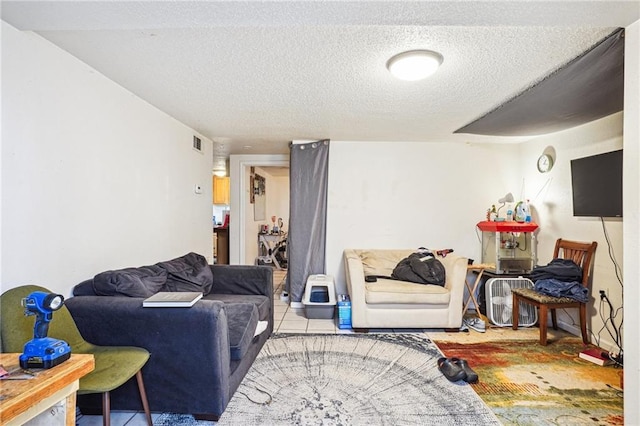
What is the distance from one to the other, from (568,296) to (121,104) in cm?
400

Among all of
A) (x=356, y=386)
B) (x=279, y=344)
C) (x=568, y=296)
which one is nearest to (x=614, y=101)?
(x=568, y=296)

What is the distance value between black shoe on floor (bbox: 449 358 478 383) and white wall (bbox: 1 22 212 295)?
2.54 meters

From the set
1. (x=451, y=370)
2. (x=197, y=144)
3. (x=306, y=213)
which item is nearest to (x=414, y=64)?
(x=451, y=370)

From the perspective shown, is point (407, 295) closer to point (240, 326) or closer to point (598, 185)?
point (240, 326)

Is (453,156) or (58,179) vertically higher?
(453,156)

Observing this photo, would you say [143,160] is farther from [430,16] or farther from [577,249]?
[577,249]

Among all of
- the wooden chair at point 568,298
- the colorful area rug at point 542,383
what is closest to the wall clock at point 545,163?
the wooden chair at point 568,298

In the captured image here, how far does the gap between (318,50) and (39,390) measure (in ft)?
6.08

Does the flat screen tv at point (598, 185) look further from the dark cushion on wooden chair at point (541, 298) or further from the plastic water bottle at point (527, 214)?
the dark cushion on wooden chair at point (541, 298)

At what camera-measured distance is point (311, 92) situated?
2.45 m

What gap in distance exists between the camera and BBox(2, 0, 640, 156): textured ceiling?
4.12ft

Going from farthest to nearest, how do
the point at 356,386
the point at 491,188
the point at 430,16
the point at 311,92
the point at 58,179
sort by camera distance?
1. the point at 491,188
2. the point at 311,92
3. the point at 356,386
4. the point at 58,179
5. the point at 430,16

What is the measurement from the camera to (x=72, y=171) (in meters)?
1.87

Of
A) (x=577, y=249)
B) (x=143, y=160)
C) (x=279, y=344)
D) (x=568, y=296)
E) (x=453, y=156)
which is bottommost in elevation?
(x=279, y=344)
